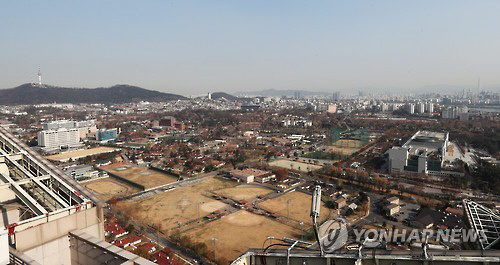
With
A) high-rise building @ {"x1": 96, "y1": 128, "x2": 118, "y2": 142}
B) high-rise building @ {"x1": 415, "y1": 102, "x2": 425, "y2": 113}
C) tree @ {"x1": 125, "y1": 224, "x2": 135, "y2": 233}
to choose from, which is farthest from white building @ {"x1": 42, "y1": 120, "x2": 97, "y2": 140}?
high-rise building @ {"x1": 415, "y1": 102, "x2": 425, "y2": 113}

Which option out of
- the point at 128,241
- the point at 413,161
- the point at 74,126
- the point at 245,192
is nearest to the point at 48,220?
the point at 128,241

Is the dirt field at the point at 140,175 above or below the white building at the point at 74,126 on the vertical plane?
below

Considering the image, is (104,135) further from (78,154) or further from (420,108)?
(420,108)

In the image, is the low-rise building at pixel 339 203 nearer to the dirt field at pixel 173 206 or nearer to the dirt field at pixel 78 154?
the dirt field at pixel 173 206

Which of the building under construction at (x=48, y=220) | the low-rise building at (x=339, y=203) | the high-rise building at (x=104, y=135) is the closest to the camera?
the building under construction at (x=48, y=220)

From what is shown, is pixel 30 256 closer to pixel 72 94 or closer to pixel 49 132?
pixel 49 132

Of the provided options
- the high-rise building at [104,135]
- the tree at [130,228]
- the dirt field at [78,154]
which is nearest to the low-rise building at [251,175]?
the tree at [130,228]
